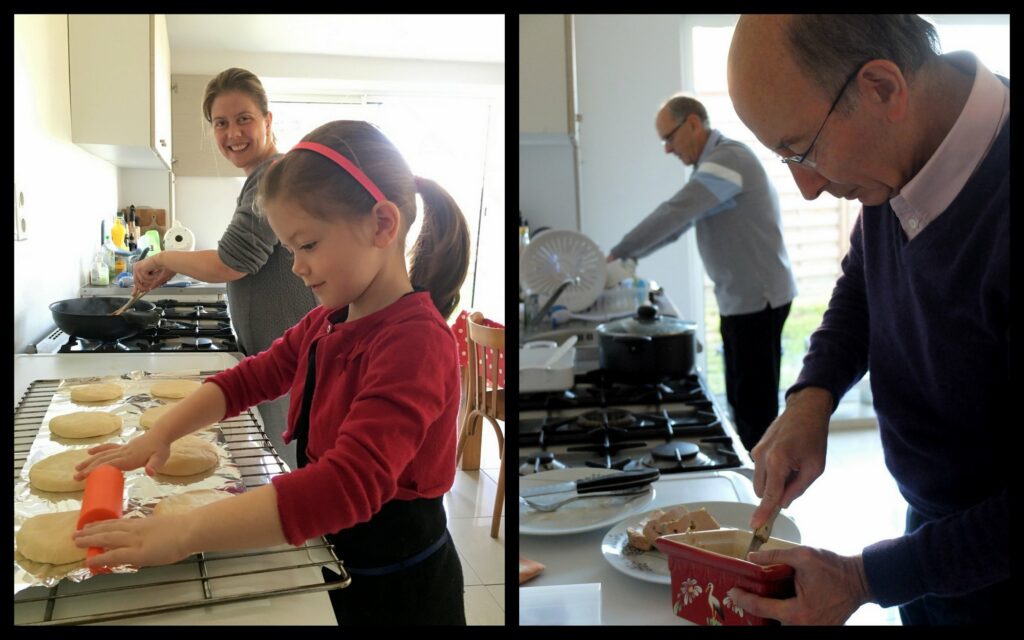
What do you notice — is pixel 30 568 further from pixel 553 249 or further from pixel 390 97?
pixel 553 249

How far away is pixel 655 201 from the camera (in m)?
3.75

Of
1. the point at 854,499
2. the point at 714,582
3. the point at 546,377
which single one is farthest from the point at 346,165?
the point at 854,499

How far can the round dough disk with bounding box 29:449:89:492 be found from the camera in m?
0.62

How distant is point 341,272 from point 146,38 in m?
0.23

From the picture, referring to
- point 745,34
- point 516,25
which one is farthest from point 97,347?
point 745,34

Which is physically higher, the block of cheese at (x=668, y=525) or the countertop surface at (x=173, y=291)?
the countertop surface at (x=173, y=291)

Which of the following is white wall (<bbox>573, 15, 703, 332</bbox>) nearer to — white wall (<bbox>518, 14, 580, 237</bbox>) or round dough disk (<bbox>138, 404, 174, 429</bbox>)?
white wall (<bbox>518, 14, 580, 237</bbox>)

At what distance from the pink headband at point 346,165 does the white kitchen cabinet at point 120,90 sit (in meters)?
0.11

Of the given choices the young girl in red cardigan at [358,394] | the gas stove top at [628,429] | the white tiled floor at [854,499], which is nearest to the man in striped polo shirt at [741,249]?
the white tiled floor at [854,499]

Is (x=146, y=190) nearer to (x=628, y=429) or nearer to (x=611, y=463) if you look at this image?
(x=611, y=463)

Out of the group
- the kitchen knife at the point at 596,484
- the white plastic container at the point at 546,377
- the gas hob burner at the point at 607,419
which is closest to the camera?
the kitchen knife at the point at 596,484

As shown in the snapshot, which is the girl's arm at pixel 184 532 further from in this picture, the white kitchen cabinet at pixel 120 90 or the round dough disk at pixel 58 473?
the white kitchen cabinet at pixel 120 90

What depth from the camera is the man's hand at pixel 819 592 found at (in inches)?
24.5

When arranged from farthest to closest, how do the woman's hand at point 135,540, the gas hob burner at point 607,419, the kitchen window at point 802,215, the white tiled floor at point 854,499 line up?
the kitchen window at point 802,215 → the white tiled floor at point 854,499 → the gas hob burner at point 607,419 → the woman's hand at point 135,540
